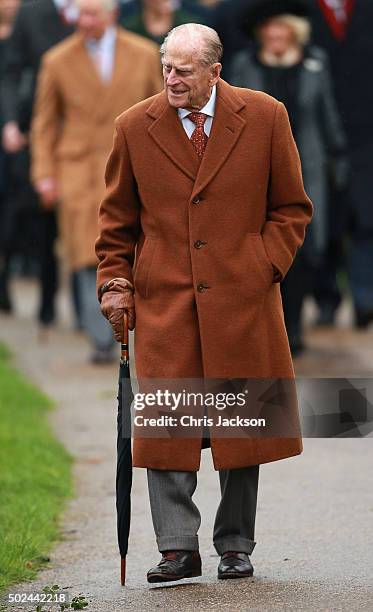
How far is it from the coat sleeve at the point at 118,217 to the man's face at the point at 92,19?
5685 mm

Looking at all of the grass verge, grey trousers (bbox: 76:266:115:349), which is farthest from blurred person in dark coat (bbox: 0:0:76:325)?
the grass verge

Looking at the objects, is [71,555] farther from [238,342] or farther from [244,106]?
[244,106]

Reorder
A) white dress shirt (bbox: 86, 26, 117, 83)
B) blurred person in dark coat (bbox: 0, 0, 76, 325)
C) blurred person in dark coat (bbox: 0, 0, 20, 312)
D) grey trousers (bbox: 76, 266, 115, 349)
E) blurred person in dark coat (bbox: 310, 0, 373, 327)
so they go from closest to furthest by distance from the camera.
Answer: white dress shirt (bbox: 86, 26, 117, 83), grey trousers (bbox: 76, 266, 115, 349), blurred person in dark coat (bbox: 310, 0, 373, 327), blurred person in dark coat (bbox: 0, 0, 76, 325), blurred person in dark coat (bbox: 0, 0, 20, 312)

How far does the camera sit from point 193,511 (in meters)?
6.50

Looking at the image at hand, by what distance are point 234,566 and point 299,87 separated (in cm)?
580

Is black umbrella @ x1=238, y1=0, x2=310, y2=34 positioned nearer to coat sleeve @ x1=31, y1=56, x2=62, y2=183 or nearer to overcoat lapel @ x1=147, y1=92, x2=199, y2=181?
coat sleeve @ x1=31, y1=56, x2=62, y2=183

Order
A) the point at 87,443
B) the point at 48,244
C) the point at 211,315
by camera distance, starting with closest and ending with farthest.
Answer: the point at 211,315 → the point at 87,443 → the point at 48,244

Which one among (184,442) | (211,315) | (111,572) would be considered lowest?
(111,572)

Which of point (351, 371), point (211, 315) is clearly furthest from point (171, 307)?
point (351, 371)

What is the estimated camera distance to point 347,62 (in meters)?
13.2

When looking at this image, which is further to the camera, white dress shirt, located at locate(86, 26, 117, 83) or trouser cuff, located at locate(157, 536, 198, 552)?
white dress shirt, located at locate(86, 26, 117, 83)

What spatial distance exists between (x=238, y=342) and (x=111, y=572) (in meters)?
0.90

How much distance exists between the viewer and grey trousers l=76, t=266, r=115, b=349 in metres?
12.3

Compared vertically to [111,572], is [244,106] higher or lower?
higher
